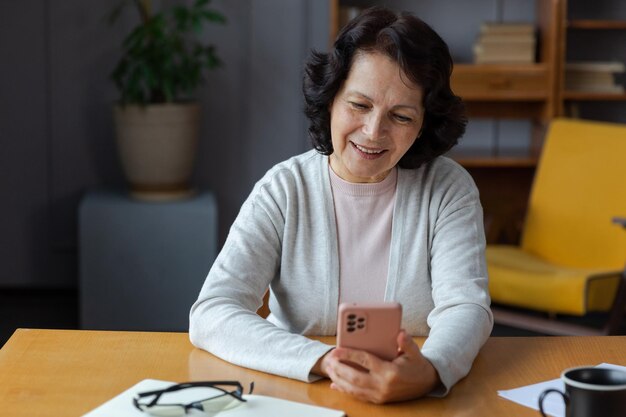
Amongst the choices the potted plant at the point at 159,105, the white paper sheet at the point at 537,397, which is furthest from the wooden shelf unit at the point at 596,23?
the white paper sheet at the point at 537,397

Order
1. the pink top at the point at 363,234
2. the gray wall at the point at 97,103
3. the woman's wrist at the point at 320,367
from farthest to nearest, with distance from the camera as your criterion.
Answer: the gray wall at the point at 97,103, the pink top at the point at 363,234, the woman's wrist at the point at 320,367

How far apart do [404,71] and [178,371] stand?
0.70m

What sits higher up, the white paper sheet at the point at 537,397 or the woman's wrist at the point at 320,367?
the woman's wrist at the point at 320,367

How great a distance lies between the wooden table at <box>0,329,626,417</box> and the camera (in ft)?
5.23

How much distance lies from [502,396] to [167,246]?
2.88m

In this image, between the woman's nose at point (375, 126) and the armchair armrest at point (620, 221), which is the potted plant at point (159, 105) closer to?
the armchair armrest at point (620, 221)

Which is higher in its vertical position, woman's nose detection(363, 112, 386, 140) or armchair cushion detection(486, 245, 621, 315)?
woman's nose detection(363, 112, 386, 140)

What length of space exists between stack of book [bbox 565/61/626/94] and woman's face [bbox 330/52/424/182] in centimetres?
282

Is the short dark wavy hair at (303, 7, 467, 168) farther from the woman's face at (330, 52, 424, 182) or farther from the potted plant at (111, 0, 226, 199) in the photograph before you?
the potted plant at (111, 0, 226, 199)

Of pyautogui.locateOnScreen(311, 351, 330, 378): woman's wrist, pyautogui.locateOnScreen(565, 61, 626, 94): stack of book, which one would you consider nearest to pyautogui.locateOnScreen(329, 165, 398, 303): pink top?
pyautogui.locateOnScreen(311, 351, 330, 378): woman's wrist

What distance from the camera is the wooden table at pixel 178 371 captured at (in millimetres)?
1594

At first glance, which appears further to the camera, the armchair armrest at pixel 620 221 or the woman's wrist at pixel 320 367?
the armchair armrest at pixel 620 221

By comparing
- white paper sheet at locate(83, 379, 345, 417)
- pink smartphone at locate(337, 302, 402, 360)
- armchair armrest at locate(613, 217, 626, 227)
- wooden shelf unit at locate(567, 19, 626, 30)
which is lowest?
armchair armrest at locate(613, 217, 626, 227)

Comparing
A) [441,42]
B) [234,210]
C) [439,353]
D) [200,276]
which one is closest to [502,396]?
[439,353]
